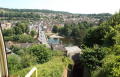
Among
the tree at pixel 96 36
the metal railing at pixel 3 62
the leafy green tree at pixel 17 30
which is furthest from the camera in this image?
the leafy green tree at pixel 17 30

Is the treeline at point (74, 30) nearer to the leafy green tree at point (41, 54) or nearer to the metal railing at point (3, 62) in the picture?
the leafy green tree at point (41, 54)

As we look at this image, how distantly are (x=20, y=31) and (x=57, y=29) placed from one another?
20.8 m

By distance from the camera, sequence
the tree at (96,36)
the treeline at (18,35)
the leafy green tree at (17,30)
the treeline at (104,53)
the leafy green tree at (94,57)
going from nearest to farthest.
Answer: the treeline at (104,53), the leafy green tree at (94,57), the tree at (96,36), the treeline at (18,35), the leafy green tree at (17,30)

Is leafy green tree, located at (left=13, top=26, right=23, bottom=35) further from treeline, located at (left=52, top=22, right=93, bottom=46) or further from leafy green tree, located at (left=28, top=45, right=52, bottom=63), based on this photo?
leafy green tree, located at (left=28, top=45, right=52, bottom=63)

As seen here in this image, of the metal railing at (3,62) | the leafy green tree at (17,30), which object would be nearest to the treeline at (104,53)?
the metal railing at (3,62)

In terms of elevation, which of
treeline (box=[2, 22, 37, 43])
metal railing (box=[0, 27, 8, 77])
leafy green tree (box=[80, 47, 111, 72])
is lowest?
treeline (box=[2, 22, 37, 43])

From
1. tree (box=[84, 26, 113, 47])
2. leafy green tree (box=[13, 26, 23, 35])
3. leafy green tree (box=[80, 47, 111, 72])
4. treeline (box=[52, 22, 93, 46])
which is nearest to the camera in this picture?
leafy green tree (box=[80, 47, 111, 72])

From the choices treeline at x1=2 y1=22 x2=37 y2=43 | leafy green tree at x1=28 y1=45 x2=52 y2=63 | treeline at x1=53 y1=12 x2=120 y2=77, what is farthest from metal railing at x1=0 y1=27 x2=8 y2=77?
treeline at x1=2 y1=22 x2=37 y2=43

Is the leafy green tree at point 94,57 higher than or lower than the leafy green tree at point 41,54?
higher

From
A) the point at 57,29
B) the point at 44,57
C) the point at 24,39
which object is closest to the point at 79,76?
the point at 44,57

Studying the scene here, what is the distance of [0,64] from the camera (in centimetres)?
178

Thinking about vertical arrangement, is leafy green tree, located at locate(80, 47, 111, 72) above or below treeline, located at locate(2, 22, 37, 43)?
above

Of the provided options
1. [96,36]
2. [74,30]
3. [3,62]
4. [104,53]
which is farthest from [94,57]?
[74,30]

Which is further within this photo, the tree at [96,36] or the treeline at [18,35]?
the treeline at [18,35]
